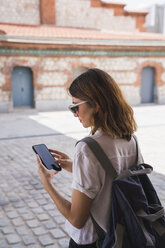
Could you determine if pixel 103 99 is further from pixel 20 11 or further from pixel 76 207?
pixel 20 11

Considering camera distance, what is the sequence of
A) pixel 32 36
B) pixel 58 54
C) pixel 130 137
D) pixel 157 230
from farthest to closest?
pixel 58 54
pixel 32 36
pixel 130 137
pixel 157 230

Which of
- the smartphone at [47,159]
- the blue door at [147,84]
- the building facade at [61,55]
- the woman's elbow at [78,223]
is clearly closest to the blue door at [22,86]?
the building facade at [61,55]

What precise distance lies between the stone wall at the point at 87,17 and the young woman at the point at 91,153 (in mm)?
18526

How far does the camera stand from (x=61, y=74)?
1539cm

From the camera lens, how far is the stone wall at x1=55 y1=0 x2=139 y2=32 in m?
18.6

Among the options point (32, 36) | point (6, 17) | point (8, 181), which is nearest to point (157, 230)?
point (8, 181)

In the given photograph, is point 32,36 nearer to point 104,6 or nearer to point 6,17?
point 6,17

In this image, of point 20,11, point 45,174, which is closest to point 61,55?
point 20,11

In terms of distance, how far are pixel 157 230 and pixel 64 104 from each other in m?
14.5

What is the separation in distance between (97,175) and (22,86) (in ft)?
47.0

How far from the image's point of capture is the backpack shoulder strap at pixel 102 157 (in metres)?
1.42

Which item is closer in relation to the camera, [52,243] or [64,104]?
[52,243]

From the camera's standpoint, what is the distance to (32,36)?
14.0 meters

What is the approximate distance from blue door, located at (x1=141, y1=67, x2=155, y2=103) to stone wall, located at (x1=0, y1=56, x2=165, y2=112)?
0.34m
